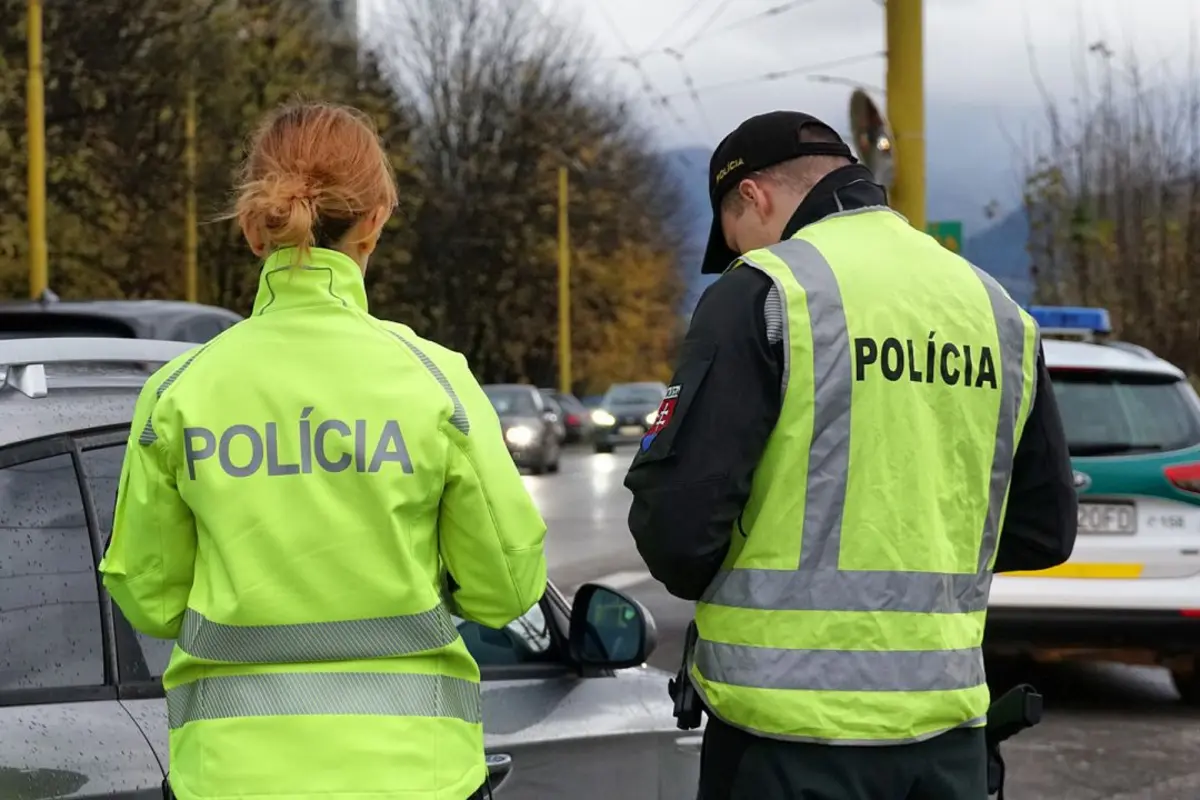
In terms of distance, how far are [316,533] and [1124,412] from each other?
238 inches

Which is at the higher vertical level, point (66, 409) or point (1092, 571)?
point (66, 409)

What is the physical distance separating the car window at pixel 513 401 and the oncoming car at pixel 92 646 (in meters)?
25.8

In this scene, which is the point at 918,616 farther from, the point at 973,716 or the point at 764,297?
the point at 764,297

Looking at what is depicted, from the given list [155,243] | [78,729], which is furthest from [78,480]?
[155,243]

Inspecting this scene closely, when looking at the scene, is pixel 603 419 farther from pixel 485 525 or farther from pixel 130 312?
pixel 485 525

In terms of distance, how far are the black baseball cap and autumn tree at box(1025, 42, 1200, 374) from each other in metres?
22.2

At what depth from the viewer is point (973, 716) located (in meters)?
2.57

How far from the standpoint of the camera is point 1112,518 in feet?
24.2

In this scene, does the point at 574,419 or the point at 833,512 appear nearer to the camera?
the point at 833,512

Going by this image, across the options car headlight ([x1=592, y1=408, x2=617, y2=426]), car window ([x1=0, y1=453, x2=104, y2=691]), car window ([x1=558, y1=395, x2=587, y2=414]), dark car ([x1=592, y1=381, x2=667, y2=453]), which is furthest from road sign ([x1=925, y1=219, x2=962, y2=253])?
car window ([x1=558, y1=395, x2=587, y2=414])

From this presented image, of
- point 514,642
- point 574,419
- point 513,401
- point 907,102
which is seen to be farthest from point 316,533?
point 574,419

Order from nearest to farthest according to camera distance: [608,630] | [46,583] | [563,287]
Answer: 1. [46,583]
2. [608,630]
3. [563,287]

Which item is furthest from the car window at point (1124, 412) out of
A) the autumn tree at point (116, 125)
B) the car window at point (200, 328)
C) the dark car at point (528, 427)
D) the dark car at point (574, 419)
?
the dark car at point (574, 419)

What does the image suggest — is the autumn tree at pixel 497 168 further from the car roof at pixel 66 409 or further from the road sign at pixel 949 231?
the car roof at pixel 66 409
